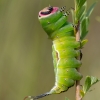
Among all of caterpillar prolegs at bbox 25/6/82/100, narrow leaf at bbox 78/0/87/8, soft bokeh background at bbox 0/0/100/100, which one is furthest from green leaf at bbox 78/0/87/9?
soft bokeh background at bbox 0/0/100/100

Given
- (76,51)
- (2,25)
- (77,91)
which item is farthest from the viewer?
(2,25)

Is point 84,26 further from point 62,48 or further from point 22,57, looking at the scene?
point 22,57

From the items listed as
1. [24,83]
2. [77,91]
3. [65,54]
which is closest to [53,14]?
[65,54]

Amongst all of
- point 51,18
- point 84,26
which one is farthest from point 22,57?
point 84,26

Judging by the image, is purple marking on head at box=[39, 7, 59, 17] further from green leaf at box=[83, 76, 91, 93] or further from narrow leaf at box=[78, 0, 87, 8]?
green leaf at box=[83, 76, 91, 93]

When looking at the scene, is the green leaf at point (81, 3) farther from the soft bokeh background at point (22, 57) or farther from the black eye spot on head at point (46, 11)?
the soft bokeh background at point (22, 57)

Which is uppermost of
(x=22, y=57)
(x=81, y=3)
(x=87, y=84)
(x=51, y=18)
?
(x=81, y=3)

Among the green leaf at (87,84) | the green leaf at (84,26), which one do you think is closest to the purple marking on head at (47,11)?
the green leaf at (84,26)

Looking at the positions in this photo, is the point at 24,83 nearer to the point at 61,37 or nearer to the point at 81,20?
the point at 61,37
